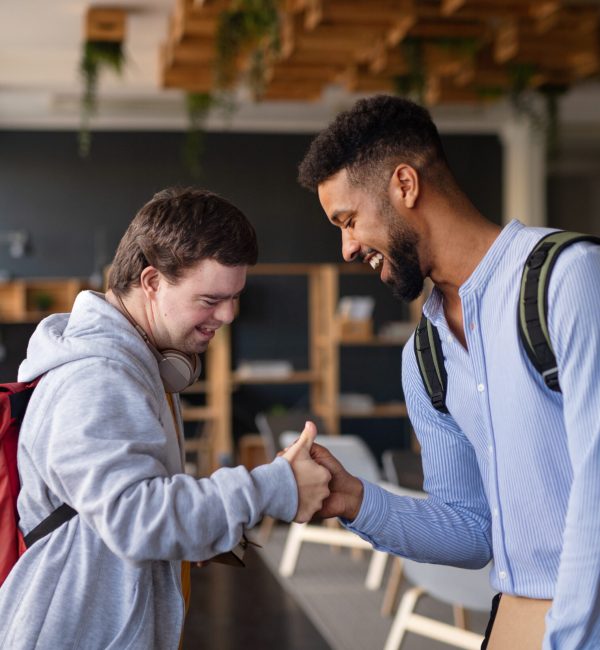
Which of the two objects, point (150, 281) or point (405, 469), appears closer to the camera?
point (150, 281)

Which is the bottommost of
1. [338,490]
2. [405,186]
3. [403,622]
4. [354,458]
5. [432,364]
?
[403,622]

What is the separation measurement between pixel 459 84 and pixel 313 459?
7089 millimetres

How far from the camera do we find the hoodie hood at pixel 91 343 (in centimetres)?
158

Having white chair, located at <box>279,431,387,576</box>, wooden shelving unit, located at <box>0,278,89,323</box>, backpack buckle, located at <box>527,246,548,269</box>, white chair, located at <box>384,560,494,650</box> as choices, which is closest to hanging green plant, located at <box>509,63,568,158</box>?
white chair, located at <box>279,431,387,576</box>

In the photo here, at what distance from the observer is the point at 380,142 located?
1.79m

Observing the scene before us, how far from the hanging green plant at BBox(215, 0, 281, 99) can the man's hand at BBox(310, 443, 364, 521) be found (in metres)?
4.61

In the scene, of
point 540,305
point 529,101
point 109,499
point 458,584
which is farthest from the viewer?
point 529,101

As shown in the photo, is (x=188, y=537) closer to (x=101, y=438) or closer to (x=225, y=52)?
(x=101, y=438)

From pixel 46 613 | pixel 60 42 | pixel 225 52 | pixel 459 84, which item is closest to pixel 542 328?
pixel 46 613

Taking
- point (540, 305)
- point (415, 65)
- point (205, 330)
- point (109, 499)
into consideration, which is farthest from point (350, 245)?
point (415, 65)

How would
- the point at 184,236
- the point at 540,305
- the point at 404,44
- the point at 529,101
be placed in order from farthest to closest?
the point at 529,101, the point at 404,44, the point at 184,236, the point at 540,305

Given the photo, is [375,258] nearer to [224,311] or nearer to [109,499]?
[224,311]

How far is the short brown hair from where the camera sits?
1.67m

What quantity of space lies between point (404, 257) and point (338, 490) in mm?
444
